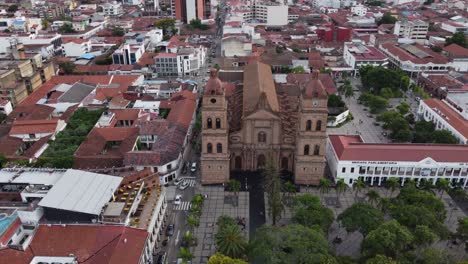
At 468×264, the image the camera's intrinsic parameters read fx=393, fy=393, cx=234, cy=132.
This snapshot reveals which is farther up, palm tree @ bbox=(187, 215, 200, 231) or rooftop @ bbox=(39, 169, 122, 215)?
rooftop @ bbox=(39, 169, 122, 215)

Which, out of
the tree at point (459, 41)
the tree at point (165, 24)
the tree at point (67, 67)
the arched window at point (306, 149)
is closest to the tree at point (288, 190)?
the arched window at point (306, 149)

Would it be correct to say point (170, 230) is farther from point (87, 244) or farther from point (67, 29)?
point (67, 29)

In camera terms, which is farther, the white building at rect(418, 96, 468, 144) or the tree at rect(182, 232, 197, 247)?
the white building at rect(418, 96, 468, 144)

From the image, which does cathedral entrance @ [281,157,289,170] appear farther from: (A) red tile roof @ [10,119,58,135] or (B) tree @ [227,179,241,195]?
(A) red tile roof @ [10,119,58,135]

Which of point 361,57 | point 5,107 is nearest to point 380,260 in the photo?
point 5,107

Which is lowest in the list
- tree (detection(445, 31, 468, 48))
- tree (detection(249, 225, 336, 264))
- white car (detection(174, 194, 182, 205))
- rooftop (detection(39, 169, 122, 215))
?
white car (detection(174, 194, 182, 205))

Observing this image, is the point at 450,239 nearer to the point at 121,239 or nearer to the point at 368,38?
the point at 121,239

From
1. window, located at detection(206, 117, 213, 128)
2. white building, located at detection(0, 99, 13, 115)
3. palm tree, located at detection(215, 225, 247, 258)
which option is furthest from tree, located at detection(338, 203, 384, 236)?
white building, located at detection(0, 99, 13, 115)
